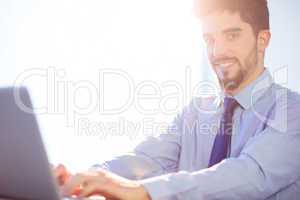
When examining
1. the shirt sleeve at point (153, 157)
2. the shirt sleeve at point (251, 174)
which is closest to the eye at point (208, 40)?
the shirt sleeve at point (153, 157)

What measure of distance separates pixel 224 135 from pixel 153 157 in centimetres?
30

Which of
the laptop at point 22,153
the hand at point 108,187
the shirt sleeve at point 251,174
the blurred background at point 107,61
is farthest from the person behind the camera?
the blurred background at point 107,61

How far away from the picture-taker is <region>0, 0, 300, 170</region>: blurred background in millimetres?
2479

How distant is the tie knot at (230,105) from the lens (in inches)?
65.1

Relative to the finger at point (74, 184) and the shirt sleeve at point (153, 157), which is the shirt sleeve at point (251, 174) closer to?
the finger at point (74, 184)

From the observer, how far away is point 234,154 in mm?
1566

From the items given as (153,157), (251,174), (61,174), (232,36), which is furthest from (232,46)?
(61,174)

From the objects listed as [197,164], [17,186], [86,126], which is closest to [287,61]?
[197,164]

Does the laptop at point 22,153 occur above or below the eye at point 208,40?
below

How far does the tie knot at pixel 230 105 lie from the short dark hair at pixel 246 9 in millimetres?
303

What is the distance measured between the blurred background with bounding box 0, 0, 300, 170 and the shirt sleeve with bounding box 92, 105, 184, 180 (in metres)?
0.58

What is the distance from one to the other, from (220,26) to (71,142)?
1.17 metres

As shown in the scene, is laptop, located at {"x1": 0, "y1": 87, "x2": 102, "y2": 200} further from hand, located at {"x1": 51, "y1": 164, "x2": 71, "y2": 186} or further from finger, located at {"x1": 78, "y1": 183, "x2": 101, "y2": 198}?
hand, located at {"x1": 51, "y1": 164, "x2": 71, "y2": 186}

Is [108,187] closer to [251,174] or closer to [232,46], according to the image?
[251,174]
